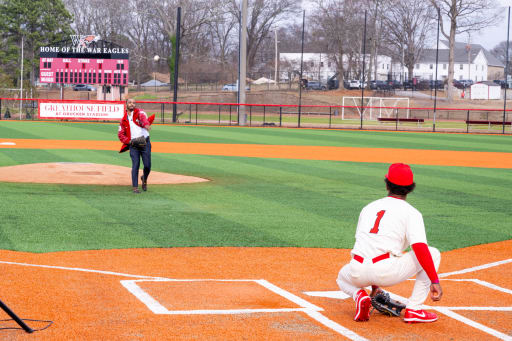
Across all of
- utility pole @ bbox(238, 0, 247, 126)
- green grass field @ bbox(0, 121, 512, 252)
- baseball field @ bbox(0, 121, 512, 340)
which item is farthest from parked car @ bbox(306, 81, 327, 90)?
baseball field @ bbox(0, 121, 512, 340)

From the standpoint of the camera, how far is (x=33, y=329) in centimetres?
553

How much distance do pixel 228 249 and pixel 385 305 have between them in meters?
3.53

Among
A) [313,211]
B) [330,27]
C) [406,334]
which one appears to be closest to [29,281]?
[406,334]

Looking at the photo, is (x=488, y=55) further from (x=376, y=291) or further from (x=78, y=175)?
(x=376, y=291)

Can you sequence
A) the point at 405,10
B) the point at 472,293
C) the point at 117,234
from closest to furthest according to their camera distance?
the point at 472,293 → the point at 117,234 → the point at 405,10

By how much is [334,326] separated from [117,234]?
4.97 metres

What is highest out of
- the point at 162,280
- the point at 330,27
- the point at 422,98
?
the point at 330,27

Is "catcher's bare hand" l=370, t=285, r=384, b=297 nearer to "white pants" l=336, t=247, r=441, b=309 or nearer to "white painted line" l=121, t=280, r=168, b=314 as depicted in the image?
"white pants" l=336, t=247, r=441, b=309

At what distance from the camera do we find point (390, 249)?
5801mm

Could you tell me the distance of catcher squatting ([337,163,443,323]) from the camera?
5.74 metres

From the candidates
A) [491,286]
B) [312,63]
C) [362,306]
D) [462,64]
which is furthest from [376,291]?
[462,64]

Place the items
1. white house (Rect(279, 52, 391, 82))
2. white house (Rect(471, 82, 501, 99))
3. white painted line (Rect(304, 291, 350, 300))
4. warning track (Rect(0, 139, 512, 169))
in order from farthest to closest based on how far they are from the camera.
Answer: white house (Rect(279, 52, 391, 82)), white house (Rect(471, 82, 501, 99)), warning track (Rect(0, 139, 512, 169)), white painted line (Rect(304, 291, 350, 300))

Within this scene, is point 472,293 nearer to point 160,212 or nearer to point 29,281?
point 29,281

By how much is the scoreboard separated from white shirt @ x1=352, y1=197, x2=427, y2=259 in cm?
4090
